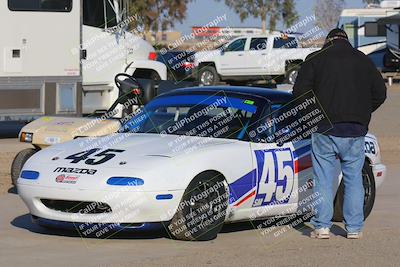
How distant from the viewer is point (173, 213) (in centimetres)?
817

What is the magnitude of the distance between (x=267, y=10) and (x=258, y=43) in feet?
85.8

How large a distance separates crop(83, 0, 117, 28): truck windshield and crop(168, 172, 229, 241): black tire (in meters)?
10.4

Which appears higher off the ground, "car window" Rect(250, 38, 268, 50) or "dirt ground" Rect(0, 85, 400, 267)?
"car window" Rect(250, 38, 268, 50)

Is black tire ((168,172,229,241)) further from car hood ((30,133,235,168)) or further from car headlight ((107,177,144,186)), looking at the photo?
car headlight ((107,177,144,186))

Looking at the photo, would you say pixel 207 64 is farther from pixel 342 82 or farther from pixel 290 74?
pixel 342 82

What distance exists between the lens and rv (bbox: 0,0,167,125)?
1662 centimetres

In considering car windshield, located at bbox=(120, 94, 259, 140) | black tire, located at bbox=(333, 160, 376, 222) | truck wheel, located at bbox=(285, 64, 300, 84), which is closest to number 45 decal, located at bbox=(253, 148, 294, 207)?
car windshield, located at bbox=(120, 94, 259, 140)

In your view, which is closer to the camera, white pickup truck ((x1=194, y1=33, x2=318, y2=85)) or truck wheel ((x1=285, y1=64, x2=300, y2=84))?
truck wheel ((x1=285, y1=64, x2=300, y2=84))

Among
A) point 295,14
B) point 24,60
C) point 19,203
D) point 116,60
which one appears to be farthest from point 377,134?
point 295,14

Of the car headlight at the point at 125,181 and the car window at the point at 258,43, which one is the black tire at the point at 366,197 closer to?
the car headlight at the point at 125,181

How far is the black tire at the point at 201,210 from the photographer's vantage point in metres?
8.25

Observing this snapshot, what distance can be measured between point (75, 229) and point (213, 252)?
4.67 feet

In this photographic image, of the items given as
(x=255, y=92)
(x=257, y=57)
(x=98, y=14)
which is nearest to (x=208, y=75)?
(x=257, y=57)

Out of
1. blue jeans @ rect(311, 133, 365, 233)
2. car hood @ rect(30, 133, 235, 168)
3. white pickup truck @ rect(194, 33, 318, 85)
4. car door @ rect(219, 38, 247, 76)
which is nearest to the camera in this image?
car hood @ rect(30, 133, 235, 168)
